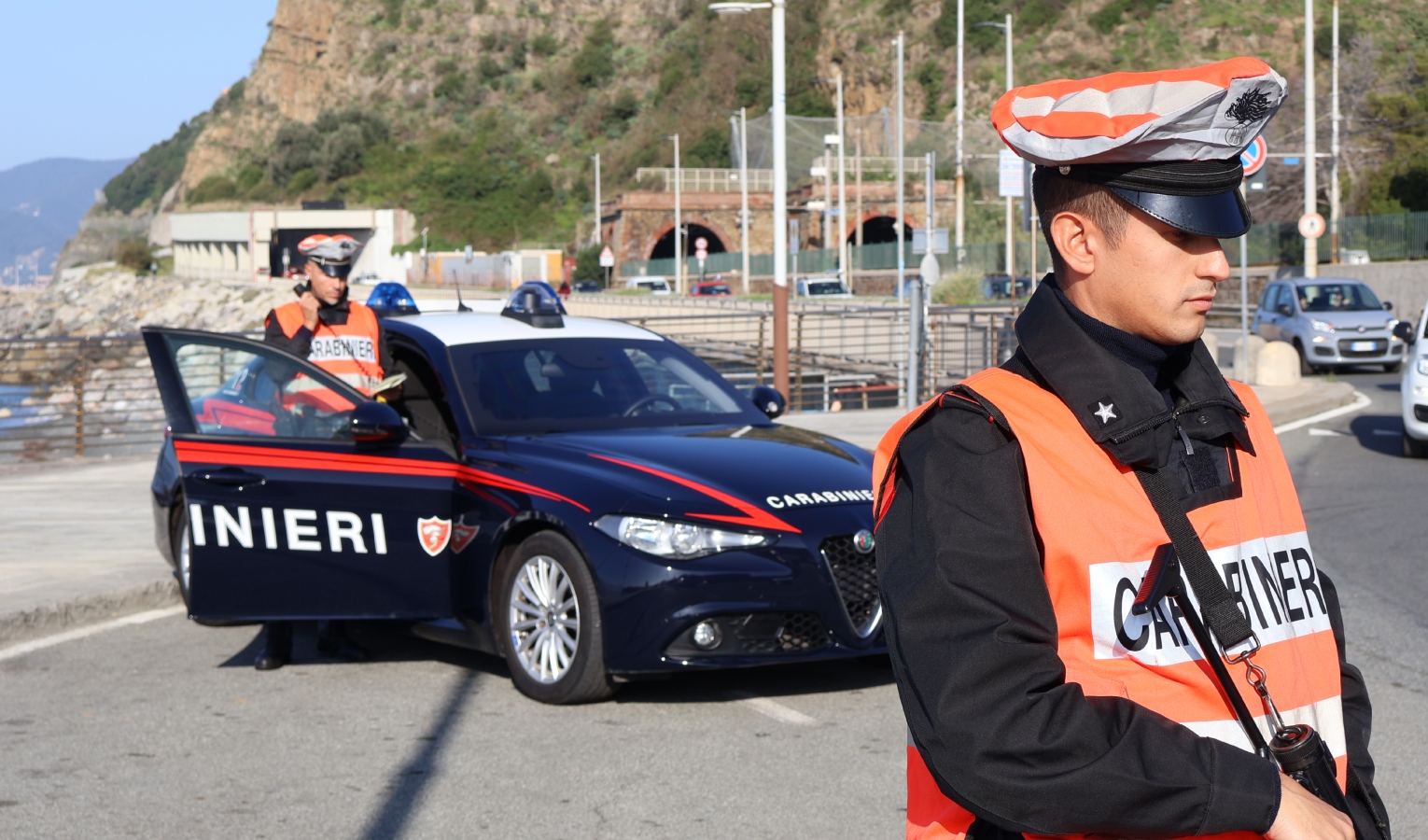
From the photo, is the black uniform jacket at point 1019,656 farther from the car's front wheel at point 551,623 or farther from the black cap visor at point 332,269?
the black cap visor at point 332,269

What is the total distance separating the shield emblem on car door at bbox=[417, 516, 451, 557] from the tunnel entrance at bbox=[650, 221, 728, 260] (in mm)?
79184

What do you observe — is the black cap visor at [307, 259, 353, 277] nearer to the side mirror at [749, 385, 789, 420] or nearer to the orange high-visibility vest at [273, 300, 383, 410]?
the orange high-visibility vest at [273, 300, 383, 410]

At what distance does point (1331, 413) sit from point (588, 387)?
14.1 m

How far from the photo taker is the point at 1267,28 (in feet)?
283

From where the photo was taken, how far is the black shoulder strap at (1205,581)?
1.79 meters

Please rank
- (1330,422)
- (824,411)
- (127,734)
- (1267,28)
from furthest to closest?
(1267,28), (824,411), (1330,422), (127,734)

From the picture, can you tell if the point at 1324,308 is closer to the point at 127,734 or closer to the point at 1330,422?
the point at 1330,422

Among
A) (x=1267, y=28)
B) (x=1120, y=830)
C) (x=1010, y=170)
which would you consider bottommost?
(x=1120, y=830)

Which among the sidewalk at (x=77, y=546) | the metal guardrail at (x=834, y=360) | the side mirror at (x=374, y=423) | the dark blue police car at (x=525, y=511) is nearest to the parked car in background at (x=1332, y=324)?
the metal guardrail at (x=834, y=360)

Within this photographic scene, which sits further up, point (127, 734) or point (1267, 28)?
point (1267, 28)

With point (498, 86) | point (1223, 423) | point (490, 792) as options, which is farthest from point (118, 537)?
point (498, 86)

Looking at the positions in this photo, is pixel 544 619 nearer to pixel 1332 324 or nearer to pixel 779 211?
pixel 779 211

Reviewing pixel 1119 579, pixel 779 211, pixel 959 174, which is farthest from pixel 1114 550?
pixel 959 174

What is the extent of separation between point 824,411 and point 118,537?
38.0 ft
